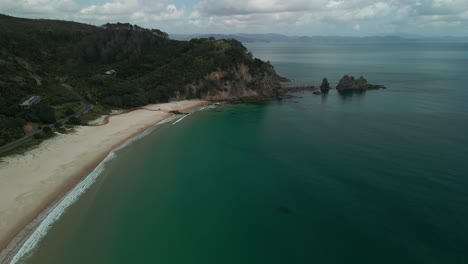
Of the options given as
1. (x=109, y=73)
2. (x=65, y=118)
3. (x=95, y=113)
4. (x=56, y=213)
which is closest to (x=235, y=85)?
(x=109, y=73)

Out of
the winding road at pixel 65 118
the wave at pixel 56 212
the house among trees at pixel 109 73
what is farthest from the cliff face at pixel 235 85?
the wave at pixel 56 212

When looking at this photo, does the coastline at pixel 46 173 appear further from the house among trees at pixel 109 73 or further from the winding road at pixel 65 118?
the house among trees at pixel 109 73

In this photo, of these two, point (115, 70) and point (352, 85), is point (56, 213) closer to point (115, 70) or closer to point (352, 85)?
point (115, 70)

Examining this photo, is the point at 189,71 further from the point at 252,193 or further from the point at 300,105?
the point at 252,193

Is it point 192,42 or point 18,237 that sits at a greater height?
point 192,42

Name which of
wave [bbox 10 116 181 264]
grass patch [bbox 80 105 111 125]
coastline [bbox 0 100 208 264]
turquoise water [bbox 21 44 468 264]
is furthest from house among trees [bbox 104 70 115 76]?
wave [bbox 10 116 181 264]

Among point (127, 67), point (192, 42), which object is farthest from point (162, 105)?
point (192, 42)

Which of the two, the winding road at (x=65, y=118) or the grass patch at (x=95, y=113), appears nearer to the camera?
the winding road at (x=65, y=118)
